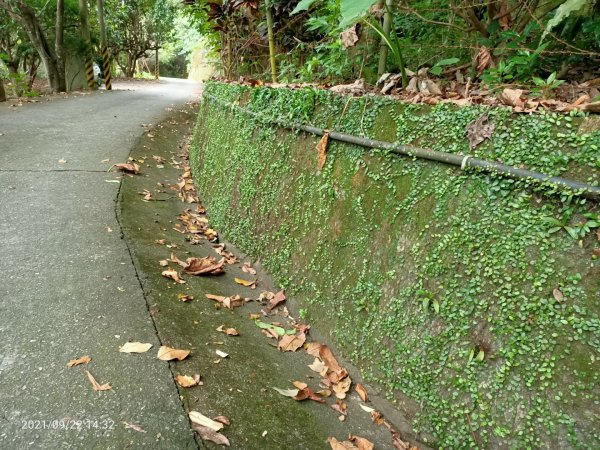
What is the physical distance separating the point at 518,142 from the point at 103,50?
17.2 meters

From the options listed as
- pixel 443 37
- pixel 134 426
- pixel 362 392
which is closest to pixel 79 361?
pixel 134 426

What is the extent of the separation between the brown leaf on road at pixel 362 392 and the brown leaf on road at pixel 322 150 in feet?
4.65

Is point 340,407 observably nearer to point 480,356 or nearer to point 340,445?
point 340,445

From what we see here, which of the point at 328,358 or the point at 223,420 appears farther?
the point at 328,358

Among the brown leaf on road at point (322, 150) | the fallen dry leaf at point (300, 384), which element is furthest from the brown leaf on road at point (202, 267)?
the fallen dry leaf at point (300, 384)

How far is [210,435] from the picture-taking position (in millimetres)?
1685

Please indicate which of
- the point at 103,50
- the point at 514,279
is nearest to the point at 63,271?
the point at 514,279

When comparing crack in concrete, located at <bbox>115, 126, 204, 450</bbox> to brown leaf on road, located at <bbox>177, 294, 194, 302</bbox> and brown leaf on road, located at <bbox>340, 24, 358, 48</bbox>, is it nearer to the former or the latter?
brown leaf on road, located at <bbox>177, 294, 194, 302</bbox>

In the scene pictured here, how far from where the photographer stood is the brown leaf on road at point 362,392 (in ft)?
7.46

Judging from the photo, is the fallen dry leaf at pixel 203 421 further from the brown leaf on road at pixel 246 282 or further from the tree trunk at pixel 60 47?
the tree trunk at pixel 60 47

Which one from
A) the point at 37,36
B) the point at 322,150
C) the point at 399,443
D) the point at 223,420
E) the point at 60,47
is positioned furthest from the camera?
the point at 60,47

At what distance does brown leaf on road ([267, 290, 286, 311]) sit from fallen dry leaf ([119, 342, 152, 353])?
1.14 meters

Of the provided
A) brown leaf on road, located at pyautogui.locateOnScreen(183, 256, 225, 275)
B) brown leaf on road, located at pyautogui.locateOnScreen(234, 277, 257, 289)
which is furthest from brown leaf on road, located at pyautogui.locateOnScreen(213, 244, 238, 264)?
brown leaf on road, located at pyautogui.locateOnScreen(234, 277, 257, 289)

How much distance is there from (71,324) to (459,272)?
1987 mm
